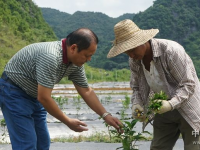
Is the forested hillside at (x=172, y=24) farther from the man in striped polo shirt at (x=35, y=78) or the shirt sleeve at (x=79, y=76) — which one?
the man in striped polo shirt at (x=35, y=78)

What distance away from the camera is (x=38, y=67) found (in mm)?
2453

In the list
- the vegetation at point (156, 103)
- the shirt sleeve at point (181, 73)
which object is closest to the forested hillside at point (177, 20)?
the shirt sleeve at point (181, 73)

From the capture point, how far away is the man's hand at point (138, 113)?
8.59 ft

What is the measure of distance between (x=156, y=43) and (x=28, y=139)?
1.08m

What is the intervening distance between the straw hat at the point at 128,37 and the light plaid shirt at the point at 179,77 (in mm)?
105

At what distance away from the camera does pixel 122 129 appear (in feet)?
9.02

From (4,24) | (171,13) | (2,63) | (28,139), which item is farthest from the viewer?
(171,13)

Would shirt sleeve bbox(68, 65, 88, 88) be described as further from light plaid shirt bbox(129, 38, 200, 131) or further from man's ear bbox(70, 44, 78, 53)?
light plaid shirt bbox(129, 38, 200, 131)

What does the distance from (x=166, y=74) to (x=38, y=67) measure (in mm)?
867

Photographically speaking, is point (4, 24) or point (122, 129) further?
point (4, 24)

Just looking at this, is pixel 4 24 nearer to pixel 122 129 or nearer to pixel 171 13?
pixel 171 13

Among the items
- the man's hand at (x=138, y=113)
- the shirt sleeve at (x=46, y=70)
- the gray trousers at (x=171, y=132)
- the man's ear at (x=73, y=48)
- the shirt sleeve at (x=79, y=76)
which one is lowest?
the gray trousers at (x=171, y=132)

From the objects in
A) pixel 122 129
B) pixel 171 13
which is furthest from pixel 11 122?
pixel 171 13

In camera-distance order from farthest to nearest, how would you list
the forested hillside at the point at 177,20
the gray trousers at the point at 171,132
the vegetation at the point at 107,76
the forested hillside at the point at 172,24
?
the forested hillside at the point at 177,20, the forested hillside at the point at 172,24, the vegetation at the point at 107,76, the gray trousers at the point at 171,132
